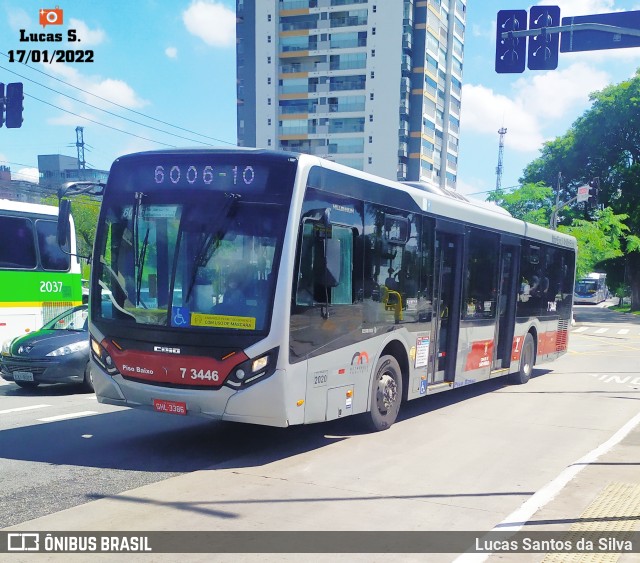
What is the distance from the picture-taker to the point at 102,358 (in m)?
8.03

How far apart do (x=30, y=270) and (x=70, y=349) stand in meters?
4.28

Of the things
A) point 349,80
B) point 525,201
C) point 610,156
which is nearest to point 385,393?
point 525,201

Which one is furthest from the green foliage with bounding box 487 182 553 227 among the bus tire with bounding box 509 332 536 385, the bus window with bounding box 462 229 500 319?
the bus window with bounding box 462 229 500 319

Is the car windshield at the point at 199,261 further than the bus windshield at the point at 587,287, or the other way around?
the bus windshield at the point at 587,287

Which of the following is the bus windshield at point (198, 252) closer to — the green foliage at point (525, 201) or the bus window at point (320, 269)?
the bus window at point (320, 269)

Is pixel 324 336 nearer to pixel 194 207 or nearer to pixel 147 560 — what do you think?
pixel 194 207

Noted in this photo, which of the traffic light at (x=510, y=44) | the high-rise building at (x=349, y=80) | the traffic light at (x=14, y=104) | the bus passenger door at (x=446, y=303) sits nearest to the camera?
the bus passenger door at (x=446, y=303)

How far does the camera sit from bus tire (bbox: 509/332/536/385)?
1472cm

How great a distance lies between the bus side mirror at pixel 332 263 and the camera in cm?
777

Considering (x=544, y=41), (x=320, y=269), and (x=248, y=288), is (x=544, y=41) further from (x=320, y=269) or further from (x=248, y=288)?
(x=248, y=288)

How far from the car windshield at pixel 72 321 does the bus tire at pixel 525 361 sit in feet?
28.9

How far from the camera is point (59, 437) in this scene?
8.50 metres

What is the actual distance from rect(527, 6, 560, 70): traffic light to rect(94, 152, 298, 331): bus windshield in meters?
6.52

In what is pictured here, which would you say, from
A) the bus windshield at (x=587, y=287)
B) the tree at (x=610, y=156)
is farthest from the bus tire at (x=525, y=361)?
the bus windshield at (x=587, y=287)
